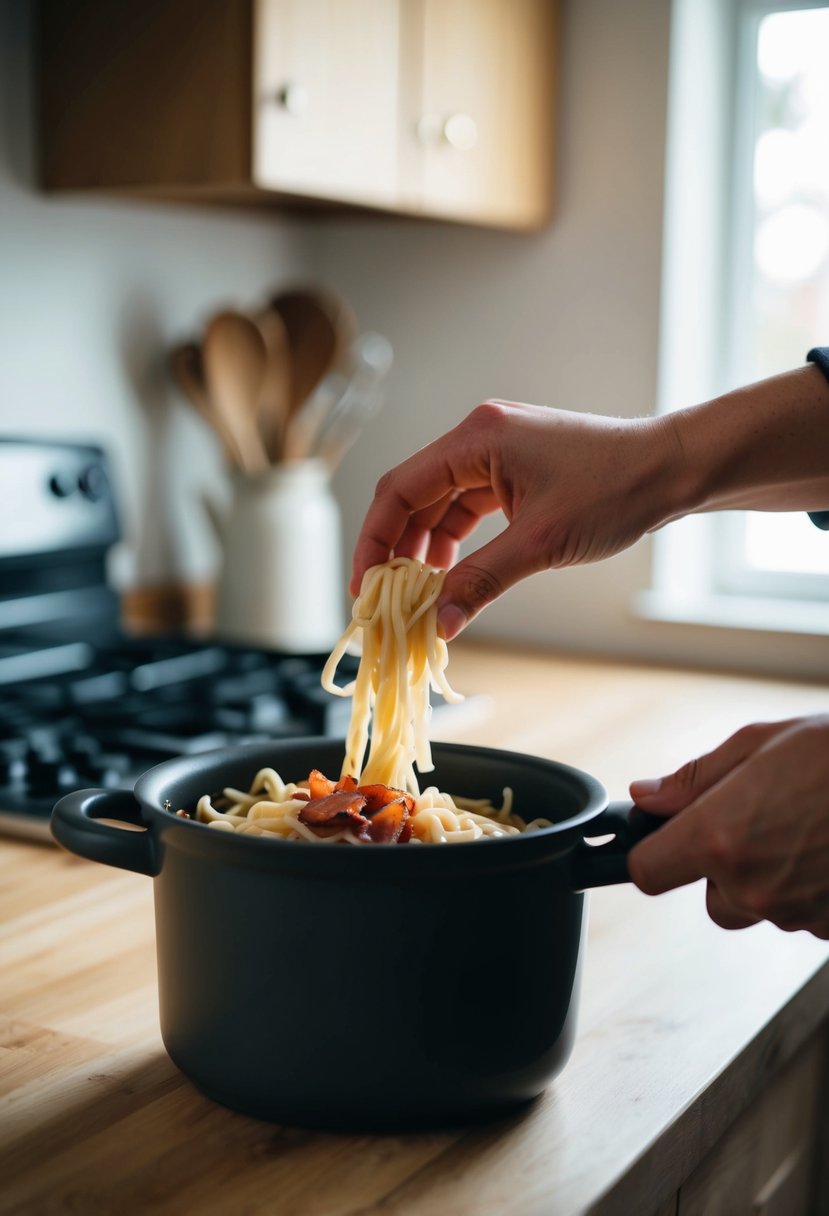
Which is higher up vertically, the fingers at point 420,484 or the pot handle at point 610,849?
the fingers at point 420,484

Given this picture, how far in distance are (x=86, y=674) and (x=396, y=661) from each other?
29.0 inches

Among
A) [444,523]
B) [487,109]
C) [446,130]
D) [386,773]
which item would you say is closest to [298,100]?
[446,130]

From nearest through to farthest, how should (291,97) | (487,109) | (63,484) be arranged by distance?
(291,97) → (63,484) → (487,109)

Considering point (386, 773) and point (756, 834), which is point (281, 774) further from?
point (756, 834)

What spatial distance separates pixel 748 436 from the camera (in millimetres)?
960

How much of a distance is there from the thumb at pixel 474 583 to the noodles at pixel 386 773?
2 cm

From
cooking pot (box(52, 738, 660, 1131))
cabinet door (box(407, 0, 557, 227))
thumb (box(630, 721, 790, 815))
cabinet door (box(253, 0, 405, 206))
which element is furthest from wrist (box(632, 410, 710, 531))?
cabinet door (box(407, 0, 557, 227))

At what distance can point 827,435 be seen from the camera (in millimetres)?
973

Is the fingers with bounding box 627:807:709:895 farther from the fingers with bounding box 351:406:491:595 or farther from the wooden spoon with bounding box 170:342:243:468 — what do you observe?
the wooden spoon with bounding box 170:342:243:468

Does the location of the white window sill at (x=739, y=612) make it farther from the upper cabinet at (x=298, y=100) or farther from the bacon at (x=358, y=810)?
the bacon at (x=358, y=810)

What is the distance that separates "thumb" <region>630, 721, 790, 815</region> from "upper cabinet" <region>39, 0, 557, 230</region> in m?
1.03

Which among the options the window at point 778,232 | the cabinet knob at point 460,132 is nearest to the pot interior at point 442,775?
the cabinet knob at point 460,132

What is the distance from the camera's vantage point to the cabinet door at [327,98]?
1547 millimetres

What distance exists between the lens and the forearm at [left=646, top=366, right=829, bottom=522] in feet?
3.14
